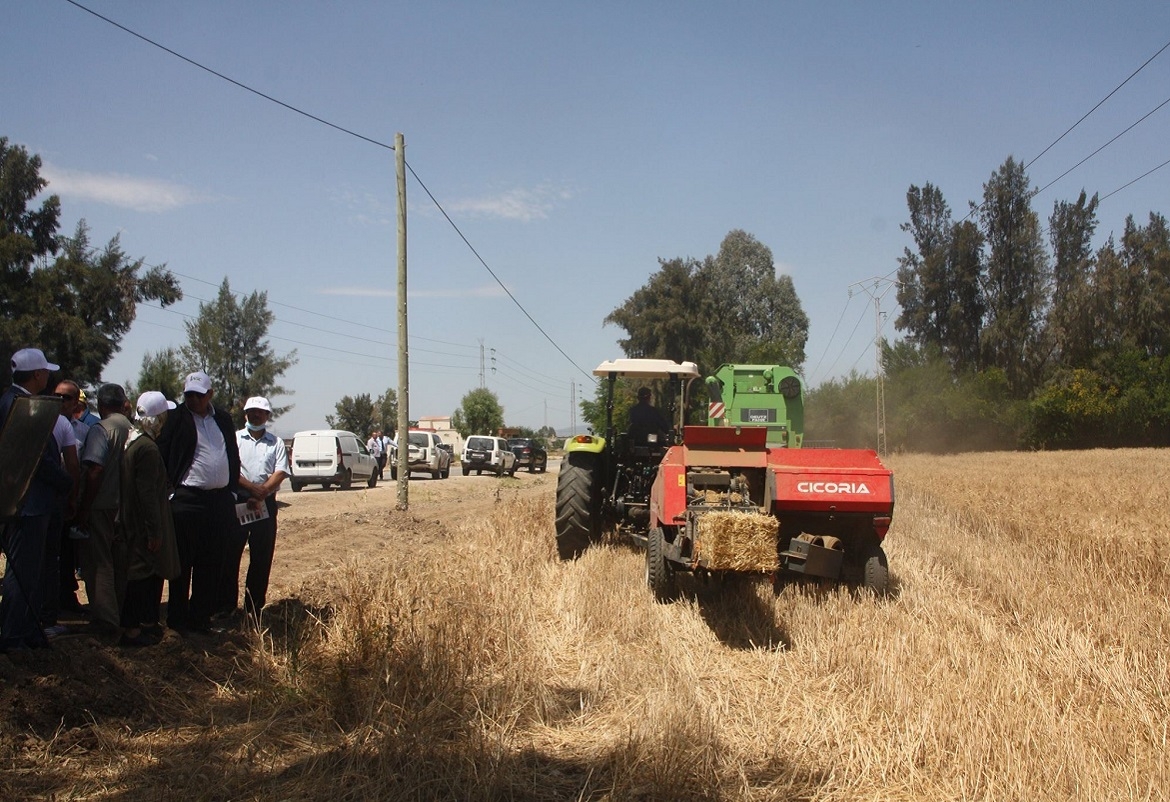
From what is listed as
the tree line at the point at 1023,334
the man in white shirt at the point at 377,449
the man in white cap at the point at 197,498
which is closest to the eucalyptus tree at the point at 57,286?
the man in white shirt at the point at 377,449

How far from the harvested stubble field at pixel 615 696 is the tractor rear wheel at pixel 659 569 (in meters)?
0.17

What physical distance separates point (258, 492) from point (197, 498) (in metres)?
0.49

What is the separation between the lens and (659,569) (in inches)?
299

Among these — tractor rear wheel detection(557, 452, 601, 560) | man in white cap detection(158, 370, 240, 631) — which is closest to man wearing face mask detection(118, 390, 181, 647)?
man in white cap detection(158, 370, 240, 631)

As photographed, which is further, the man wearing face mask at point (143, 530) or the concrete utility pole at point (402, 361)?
the concrete utility pole at point (402, 361)

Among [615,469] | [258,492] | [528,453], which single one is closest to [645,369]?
[615,469]

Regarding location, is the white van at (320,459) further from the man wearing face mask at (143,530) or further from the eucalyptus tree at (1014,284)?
the eucalyptus tree at (1014,284)

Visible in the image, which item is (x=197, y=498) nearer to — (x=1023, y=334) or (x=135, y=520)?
(x=135, y=520)

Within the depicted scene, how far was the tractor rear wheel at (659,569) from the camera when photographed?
7582 mm

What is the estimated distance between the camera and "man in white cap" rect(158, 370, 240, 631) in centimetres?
607

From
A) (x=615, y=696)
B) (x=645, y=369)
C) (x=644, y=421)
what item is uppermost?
(x=645, y=369)

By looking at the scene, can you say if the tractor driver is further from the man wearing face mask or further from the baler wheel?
the man wearing face mask

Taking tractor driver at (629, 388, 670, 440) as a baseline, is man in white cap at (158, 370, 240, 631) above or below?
below

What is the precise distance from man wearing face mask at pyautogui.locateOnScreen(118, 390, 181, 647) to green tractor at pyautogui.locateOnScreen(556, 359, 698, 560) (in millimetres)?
4475
